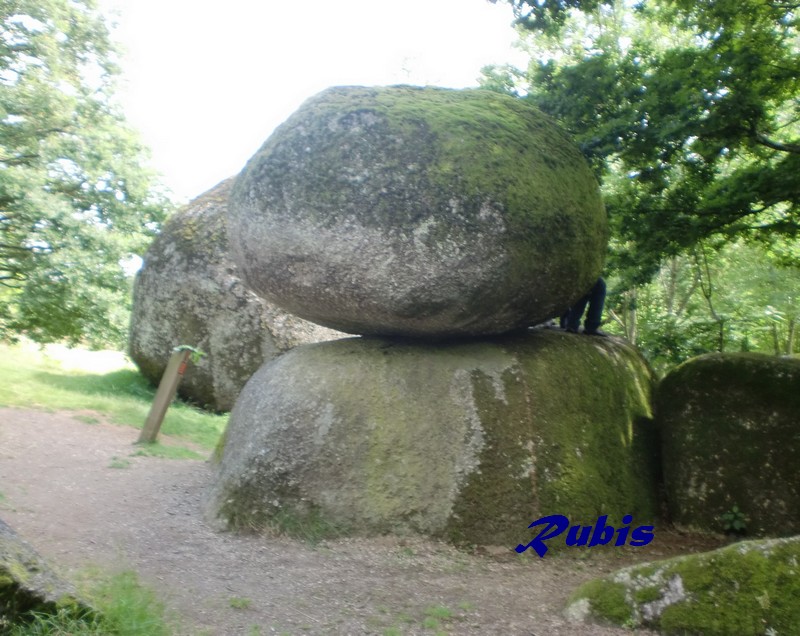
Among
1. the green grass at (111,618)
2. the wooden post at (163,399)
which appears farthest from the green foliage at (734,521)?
the wooden post at (163,399)

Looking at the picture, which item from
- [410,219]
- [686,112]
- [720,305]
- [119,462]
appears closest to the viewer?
[410,219]

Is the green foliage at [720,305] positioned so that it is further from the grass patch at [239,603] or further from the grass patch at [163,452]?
the grass patch at [239,603]

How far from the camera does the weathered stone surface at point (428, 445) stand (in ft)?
19.0

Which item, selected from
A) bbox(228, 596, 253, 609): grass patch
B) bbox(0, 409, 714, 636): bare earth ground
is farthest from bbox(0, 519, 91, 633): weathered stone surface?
bbox(228, 596, 253, 609): grass patch

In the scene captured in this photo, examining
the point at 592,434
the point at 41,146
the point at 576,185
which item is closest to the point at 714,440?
the point at 592,434

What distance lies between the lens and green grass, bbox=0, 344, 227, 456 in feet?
34.8

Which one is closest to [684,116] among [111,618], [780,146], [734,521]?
[780,146]

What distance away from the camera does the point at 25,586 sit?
3254 millimetres

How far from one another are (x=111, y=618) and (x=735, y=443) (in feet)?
17.3

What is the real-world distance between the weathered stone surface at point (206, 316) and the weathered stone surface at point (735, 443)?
281 inches

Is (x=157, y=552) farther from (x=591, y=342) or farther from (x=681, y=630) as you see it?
(x=591, y=342)

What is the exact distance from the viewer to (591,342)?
24.0ft

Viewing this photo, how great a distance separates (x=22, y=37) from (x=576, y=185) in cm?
1395

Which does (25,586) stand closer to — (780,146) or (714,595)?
(714,595)
